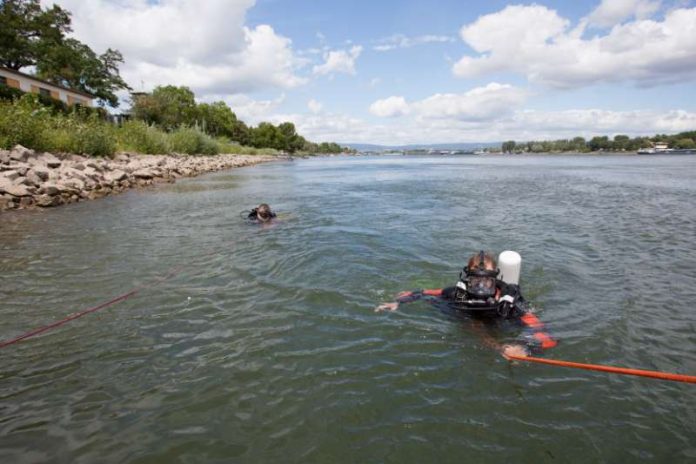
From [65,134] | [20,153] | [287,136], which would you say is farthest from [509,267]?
[287,136]

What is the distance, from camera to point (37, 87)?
42531mm

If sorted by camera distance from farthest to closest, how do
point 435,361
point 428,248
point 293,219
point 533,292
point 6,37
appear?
point 6,37
point 293,219
point 428,248
point 533,292
point 435,361

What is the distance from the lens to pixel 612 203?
2006 cm

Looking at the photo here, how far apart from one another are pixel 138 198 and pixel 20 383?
16.8 meters

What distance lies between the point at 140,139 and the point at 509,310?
39362 mm

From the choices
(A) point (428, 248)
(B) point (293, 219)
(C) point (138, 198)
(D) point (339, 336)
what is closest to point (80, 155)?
(C) point (138, 198)

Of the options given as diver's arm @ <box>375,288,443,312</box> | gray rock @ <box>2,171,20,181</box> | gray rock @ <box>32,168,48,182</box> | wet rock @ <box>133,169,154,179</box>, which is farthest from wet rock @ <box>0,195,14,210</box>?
diver's arm @ <box>375,288,443,312</box>

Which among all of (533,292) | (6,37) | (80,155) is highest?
(6,37)

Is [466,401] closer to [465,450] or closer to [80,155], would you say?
[465,450]

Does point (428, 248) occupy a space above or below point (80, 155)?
below

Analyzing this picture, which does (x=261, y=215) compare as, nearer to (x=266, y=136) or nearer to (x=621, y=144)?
(x=266, y=136)

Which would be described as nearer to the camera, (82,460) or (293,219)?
(82,460)

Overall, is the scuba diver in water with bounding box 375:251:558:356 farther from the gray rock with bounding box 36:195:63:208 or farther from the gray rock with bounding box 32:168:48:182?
the gray rock with bounding box 32:168:48:182

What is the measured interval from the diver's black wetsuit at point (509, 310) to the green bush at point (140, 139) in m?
35.3
